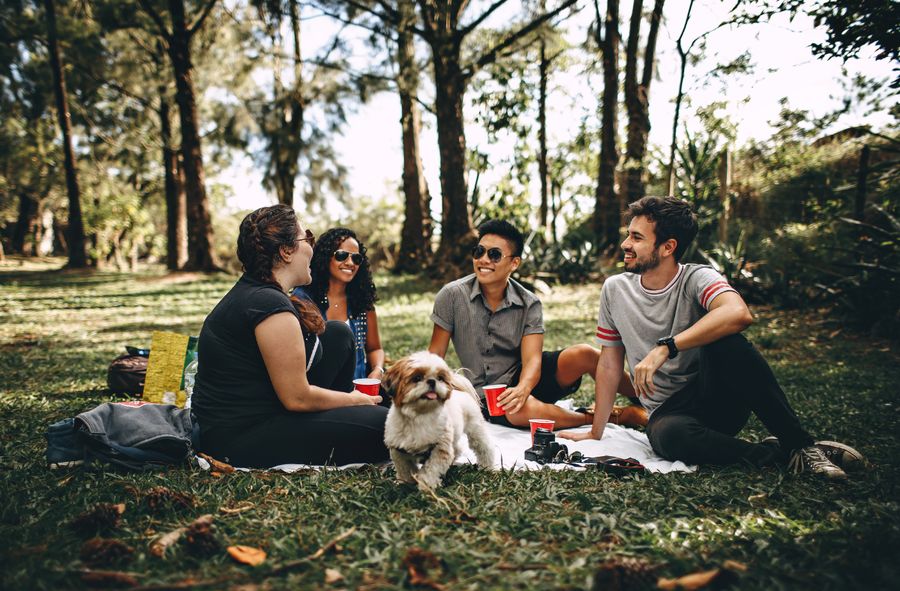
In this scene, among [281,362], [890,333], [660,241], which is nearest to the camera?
[281,362]

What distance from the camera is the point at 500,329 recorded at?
417cm

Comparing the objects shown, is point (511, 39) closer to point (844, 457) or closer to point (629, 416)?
point (629, 416)

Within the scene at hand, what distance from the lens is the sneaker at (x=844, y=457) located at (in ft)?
9.85

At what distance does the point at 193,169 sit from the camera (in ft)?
55.8

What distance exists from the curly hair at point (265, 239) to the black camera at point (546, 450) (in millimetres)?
1662

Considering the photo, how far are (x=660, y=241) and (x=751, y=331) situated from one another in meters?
5.69

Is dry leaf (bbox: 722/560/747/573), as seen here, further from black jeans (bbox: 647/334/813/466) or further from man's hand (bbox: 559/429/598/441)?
man's hand (bbox: 559/429/598/441)

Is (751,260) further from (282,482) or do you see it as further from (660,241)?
(282,482)

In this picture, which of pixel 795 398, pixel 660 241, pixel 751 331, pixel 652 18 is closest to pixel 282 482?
pixel 660 241

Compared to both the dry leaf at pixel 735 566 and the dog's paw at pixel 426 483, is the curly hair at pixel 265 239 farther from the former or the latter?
the dry leaf at pixel 735 566

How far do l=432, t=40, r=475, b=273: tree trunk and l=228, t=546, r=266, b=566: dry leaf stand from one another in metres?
11.5

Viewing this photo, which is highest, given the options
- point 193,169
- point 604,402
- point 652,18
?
point 652,18

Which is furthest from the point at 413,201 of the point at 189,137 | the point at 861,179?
the point at 861,179

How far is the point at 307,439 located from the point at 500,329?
168 cm
